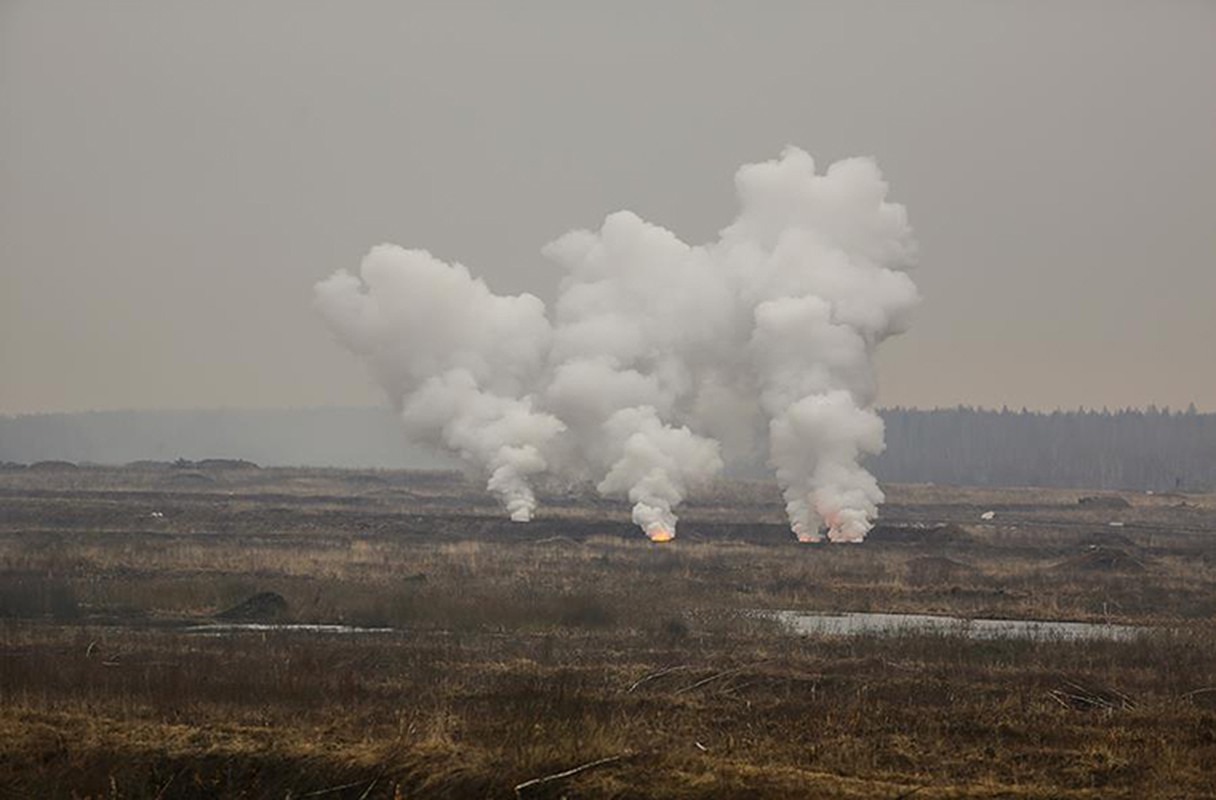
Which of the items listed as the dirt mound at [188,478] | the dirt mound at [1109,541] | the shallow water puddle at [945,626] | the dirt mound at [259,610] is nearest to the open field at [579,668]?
the dirt mound at [259,610]

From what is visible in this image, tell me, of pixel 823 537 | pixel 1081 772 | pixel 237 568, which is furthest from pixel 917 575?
pixel 1081 772

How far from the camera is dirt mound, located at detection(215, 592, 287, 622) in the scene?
51.3 m

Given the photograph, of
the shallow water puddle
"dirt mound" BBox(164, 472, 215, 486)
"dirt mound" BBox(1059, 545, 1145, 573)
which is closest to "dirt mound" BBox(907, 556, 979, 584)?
"dirt mound" BBox(1059, 545, 1145, 573)

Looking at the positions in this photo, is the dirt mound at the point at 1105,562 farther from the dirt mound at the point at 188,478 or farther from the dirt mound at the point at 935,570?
the dirt mound at the point at 188,478

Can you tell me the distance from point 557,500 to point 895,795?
99.6 metres

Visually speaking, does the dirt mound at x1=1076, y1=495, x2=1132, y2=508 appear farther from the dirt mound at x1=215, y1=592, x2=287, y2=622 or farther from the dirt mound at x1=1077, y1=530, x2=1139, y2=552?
the dirt mound at x1=215, y1=592, x2=287, y2=622

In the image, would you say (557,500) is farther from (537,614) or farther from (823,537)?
(537,614)

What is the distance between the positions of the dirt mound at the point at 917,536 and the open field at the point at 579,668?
0.35 m

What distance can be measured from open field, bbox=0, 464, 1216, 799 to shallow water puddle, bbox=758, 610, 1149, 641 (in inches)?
52.6

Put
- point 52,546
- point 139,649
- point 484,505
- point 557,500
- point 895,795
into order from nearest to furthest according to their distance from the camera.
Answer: point 895,795 < point 139,649 < point 52,546 < point 484,505 < point 557,500

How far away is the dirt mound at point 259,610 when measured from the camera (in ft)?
168

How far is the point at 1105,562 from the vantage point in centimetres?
7362

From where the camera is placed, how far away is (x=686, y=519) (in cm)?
10100

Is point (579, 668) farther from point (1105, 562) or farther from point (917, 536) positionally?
point (917, 536)
